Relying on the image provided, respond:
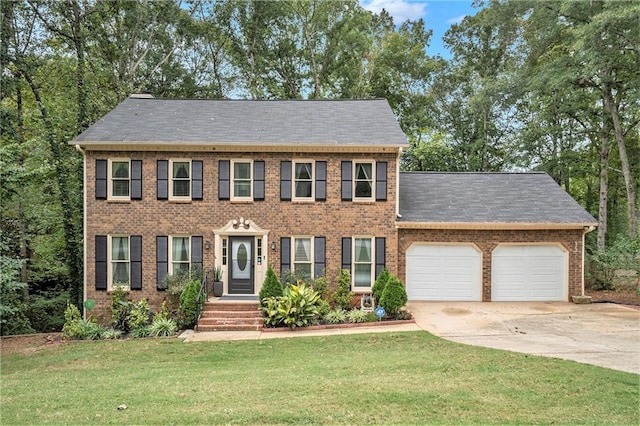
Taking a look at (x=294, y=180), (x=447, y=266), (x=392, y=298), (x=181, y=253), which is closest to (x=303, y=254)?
(x=294, y=180)

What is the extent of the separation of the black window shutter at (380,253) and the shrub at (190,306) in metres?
5.72

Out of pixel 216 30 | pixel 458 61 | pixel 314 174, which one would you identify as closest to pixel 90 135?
pixel 314 174

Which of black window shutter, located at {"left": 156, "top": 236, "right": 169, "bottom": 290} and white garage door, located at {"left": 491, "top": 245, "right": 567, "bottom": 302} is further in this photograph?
white garage door, located at {"left": 491, "top": 245, "right": 567, "bottom": 302}

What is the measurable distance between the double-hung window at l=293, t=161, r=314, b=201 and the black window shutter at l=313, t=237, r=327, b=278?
1523 mm

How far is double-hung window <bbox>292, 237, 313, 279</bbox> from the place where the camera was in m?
12.9

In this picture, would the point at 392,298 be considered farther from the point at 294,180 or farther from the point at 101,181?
the point at 101,181

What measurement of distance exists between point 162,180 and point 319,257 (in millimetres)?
5669

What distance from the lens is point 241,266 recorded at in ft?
42.3

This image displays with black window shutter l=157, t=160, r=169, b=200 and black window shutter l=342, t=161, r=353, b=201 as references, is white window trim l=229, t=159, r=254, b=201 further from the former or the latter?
black window shutter l=342, t=161, r=353, b=201

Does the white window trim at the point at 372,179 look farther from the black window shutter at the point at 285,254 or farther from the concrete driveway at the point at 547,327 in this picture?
the concrete driveway at the point at 547,327

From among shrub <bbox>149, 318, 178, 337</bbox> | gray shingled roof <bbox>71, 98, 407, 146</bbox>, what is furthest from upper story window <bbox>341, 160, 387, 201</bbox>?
shrub <bbox>149, 318, 178, 337</bbox>

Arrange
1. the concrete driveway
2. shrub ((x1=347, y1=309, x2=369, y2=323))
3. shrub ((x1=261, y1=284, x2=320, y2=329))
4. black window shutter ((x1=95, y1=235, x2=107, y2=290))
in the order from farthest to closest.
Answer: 1. black window shutter ((x1=95, y1=235, x2=107, y2=290))
2. shrub ((x1=347, y1=309, x2=369, y2=323))
3. shrub ((x1=261, y1=284, x2=320, y2=329))
4. the concrete driveway

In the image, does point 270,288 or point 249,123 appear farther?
point 249,123

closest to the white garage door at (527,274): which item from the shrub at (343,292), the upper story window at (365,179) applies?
the upper story window at (365,179)
